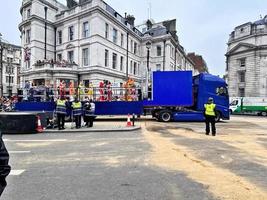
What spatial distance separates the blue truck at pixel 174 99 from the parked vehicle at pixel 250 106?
73.7 ft

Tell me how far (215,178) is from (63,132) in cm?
1046

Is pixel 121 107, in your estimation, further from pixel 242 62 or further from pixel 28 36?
pixel 242 62

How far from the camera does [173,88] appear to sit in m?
22.8

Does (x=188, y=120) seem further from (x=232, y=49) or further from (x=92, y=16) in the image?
(x=232, y=49)

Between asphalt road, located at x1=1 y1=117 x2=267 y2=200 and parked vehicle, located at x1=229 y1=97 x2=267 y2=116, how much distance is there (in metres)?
33.6

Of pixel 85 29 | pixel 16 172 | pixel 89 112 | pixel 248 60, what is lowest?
pixel 16 172

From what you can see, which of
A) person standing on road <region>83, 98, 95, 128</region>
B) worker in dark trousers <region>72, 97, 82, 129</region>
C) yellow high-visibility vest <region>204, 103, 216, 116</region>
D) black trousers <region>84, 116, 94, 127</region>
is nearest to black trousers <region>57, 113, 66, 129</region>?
worker in dark trousers <region>72, 97, 82, 129</region>

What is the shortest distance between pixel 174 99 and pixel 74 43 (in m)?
25.4

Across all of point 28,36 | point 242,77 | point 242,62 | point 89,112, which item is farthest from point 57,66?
point 242,62

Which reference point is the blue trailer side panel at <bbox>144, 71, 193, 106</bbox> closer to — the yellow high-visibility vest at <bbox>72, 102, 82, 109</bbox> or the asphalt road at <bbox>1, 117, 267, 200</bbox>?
the yellow high-visibility vest at <bbox>72, 102, 82, 109</bbox>

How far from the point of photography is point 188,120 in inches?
905

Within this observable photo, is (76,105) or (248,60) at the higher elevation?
(248,60)

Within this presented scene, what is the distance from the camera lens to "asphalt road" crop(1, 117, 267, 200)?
569 centimetres

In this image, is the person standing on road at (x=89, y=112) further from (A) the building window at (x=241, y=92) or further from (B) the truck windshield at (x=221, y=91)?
(A) the building window at (x=241, y=92)
